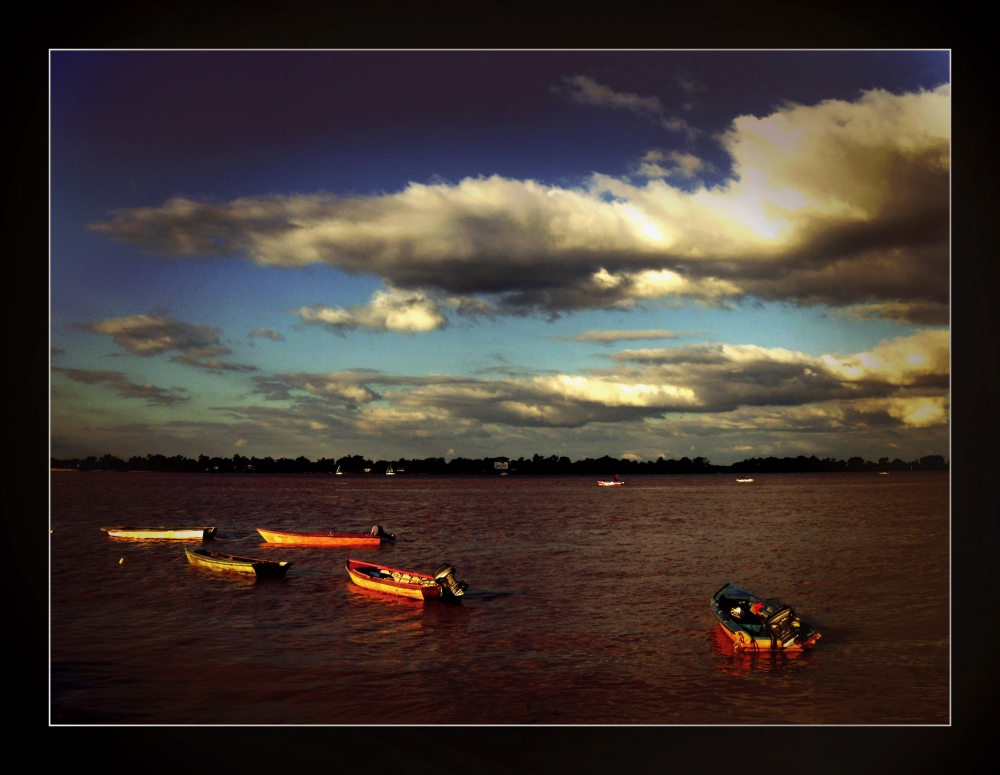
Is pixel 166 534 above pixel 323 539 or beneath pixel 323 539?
above

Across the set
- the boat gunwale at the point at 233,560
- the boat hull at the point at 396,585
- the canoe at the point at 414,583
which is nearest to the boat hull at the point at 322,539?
the boat gunwale at the point at 233,560

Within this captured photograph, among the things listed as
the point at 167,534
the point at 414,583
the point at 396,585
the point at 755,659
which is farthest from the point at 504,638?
the point at 167,534

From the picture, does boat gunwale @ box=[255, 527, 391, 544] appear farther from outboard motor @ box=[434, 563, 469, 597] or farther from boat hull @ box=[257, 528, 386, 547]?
outboard motor @ box=[434, 563, 469, 597]

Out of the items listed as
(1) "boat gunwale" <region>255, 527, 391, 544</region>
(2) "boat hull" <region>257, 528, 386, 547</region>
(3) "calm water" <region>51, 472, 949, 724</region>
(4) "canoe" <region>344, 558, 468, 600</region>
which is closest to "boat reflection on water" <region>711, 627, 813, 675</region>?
(3) "calm water" <region>51, 472, 949, 724</region>

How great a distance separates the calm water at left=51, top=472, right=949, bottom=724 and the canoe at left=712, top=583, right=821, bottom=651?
372 mm

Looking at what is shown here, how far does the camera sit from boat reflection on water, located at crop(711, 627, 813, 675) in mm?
14523

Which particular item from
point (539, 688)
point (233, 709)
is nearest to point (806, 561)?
point (539, 688)

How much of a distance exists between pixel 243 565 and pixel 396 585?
7.99 meters

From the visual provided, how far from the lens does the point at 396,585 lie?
21500mm

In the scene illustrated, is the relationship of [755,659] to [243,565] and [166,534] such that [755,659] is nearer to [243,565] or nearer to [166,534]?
[243,565]
